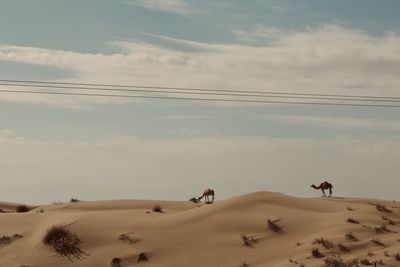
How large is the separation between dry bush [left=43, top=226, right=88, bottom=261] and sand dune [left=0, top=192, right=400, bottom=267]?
0.97 ft

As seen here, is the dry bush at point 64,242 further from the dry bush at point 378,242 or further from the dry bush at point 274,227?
the dry bush at point 378,242

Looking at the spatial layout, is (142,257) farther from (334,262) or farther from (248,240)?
(334,262)

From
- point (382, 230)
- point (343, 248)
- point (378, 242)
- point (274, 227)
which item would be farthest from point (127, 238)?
point (382, 230)

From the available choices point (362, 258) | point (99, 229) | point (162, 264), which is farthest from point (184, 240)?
point (362, 258)

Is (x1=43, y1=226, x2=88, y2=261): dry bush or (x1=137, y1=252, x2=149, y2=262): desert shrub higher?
(x1=43, y1=226, x2=88, y2=261): dry bush

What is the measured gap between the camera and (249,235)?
86.8 ft

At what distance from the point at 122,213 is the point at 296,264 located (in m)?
12.9

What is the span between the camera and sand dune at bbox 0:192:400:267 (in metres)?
24.0

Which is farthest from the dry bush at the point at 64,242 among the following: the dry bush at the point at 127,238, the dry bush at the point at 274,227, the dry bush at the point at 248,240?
the dry bush at the point at 274,227

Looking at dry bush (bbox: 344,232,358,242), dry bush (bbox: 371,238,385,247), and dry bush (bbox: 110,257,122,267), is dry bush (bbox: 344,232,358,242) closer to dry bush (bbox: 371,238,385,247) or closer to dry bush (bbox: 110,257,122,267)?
dry bush (bbox: 371,238,385,247)

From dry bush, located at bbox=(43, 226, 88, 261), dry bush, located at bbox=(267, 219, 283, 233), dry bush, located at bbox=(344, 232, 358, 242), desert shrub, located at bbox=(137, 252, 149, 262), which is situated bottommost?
desert shrub, located at bbox=(137, 252, 149, 262)

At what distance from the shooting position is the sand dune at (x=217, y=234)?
23969mm

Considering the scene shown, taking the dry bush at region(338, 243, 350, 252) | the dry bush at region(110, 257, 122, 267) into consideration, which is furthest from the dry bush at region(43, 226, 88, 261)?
the dry bush at region(338, 243, 350, 252)

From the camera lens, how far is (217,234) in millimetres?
27109
